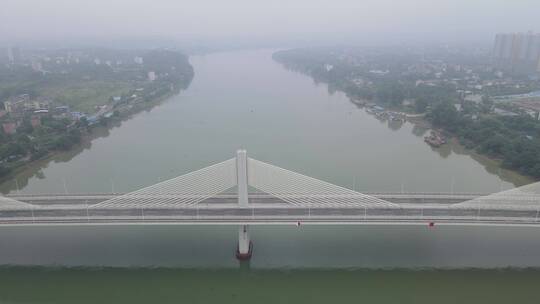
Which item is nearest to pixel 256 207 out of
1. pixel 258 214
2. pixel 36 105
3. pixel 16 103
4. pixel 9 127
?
pixel 258 214

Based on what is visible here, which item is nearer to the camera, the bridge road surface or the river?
the river

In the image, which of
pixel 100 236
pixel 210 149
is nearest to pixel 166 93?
pixel 210 149

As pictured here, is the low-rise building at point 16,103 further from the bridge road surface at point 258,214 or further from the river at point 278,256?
the bridge road surface at point 258,214

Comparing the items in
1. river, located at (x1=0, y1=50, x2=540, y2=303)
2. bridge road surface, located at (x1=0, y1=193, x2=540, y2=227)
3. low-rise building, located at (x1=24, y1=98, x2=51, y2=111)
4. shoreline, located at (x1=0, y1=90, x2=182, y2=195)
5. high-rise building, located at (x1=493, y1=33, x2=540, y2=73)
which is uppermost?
high-rise building, located at (x1=493, y1=33, x2=540, y2=73)

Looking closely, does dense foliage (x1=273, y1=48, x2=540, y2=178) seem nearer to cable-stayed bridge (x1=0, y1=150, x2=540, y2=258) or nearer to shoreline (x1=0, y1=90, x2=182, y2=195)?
cable-stayed bridge (x1=0, y1=150, x2=540, y2=258)

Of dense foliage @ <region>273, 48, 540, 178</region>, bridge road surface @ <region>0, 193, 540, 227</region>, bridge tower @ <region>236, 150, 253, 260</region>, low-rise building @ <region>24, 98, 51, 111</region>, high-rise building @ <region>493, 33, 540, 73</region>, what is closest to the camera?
bridge road surface @ <region>0, 193, 540, 227</region>

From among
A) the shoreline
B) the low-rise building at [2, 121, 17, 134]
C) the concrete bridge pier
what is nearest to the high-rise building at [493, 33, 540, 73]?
the shoreline

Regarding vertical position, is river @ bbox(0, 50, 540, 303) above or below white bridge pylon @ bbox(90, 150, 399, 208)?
below
